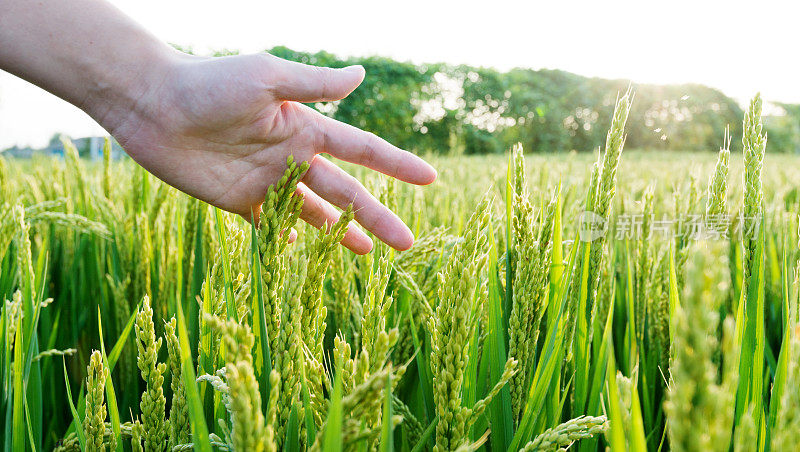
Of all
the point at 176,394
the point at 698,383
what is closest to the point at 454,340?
the point at 698,383

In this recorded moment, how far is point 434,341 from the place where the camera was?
0.75 meters

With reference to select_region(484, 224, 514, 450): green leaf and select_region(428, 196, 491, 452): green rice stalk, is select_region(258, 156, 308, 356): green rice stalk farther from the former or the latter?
select_region(484, 224, 514, 450): green leaf

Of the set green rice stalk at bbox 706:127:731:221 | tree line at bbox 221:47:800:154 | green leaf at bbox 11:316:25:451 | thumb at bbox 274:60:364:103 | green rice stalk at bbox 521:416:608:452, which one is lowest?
green leaf at bbox 11:316:25:451

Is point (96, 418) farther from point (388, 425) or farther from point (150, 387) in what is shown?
point (388, 425)

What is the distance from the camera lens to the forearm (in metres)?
1.25

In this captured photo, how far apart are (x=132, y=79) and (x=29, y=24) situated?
24 cm

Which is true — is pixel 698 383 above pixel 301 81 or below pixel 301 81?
below

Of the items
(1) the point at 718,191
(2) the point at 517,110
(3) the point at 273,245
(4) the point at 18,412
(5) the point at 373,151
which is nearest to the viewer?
(3) the point at 273,245

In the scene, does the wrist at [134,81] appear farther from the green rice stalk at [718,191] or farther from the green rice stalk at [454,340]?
the green rice stalk at [718,191]

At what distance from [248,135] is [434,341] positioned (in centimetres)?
78

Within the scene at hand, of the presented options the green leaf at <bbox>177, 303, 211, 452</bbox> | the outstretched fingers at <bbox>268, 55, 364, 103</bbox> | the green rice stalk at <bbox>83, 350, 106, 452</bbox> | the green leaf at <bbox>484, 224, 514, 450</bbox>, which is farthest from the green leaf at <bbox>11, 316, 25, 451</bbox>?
the green leaf at <bbox>484, 224, 514, 450</bbox>

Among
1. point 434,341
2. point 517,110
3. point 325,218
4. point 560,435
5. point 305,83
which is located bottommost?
point 560,435
